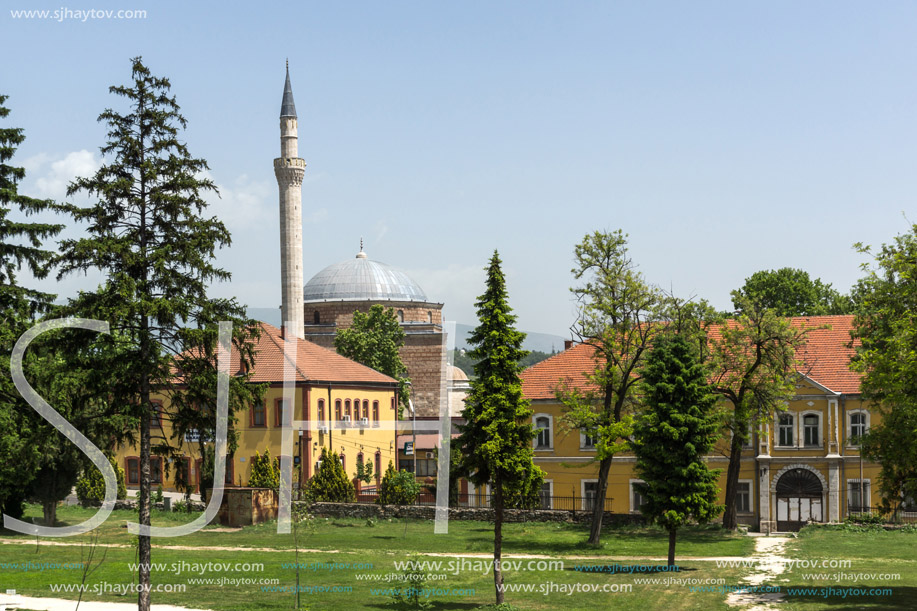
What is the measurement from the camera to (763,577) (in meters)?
29.8

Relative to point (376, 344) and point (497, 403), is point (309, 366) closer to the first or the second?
point (376, 344)

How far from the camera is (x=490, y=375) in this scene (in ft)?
91.9

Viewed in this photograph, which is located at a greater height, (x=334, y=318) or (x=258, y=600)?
(x=334, y=318)

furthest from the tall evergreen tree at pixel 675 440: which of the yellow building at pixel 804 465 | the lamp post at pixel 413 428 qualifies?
the lamp post at pixel 413 428

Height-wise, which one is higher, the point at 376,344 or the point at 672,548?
the point at 376,344

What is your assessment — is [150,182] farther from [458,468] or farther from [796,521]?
[796,521]

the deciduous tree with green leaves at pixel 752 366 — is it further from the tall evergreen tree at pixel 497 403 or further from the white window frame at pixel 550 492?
the tall evergreen tree at pixel 497 403

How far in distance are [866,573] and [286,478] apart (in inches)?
1026

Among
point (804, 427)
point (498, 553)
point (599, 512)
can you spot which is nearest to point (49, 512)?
point (599, 512)

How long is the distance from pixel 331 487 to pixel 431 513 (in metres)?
5.26

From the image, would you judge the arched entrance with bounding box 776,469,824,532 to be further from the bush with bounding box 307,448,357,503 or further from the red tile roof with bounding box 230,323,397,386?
the red tile roof with bounding box 230,323,397,386

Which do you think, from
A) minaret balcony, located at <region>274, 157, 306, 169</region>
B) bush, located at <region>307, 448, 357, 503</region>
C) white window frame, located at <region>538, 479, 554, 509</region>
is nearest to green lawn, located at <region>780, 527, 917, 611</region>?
white window frame, located at <region>538, 479, 554, 509</region>

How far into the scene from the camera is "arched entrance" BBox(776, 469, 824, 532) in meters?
46.1

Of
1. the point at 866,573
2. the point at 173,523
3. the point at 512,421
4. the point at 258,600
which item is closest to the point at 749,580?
the point at 866,573
